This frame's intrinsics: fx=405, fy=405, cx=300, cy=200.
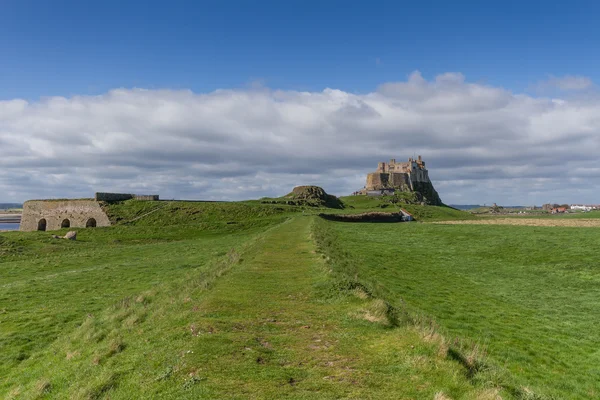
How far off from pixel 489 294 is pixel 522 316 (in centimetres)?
476

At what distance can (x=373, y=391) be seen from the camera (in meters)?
7.55

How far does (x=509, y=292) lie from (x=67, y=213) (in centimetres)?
8319

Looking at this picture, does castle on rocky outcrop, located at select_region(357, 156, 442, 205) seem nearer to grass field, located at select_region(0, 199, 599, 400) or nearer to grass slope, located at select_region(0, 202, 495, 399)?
grass field, located at select_region(0, 199, 599, 400)

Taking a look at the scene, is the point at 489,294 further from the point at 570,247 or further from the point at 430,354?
the point at 570,247

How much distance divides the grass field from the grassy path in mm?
44

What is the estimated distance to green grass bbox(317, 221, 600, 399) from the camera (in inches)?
546

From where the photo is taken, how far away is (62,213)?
8244 centimetres

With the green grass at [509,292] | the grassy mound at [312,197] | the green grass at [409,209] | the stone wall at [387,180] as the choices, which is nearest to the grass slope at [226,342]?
the green grass at [509,292]

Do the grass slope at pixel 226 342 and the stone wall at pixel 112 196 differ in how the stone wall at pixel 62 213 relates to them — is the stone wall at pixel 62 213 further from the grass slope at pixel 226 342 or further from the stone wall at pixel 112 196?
the grass slope at pixel 226 342

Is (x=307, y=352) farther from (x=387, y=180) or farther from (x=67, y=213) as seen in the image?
(x=387, y=180)

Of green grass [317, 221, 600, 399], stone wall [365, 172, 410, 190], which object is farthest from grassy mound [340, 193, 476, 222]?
green grass [317, 221, 600, 399]

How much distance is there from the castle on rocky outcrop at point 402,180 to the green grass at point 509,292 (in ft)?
377

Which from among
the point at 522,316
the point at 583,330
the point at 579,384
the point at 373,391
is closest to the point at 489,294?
the point at 522,316

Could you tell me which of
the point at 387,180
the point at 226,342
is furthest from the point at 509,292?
the point at 387,180
